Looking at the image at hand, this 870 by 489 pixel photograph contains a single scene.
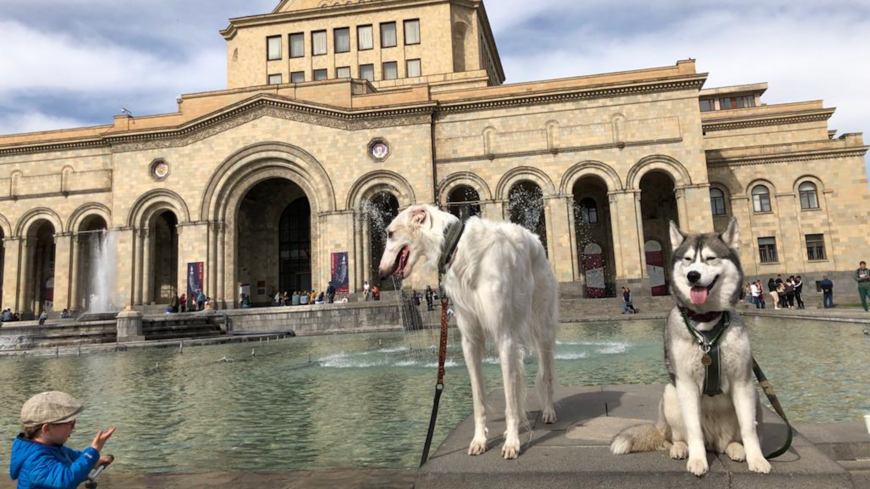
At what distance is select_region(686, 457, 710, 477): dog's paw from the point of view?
268 centimetres

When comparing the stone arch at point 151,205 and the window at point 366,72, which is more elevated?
the window at point 366,72

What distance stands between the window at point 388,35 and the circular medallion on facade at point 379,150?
1285 centimetres

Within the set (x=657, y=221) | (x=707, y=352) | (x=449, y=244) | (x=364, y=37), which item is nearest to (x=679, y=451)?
(x=707, y=352)

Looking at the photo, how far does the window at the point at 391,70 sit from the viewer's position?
40125 millimetres

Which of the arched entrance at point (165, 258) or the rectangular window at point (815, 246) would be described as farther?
the arched entrance at point (165, 258)

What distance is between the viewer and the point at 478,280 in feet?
11.8

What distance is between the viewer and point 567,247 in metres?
30.1

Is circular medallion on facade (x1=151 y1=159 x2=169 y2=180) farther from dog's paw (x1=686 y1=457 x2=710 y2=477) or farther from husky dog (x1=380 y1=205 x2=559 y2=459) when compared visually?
dog's paw (x1=686 y1=457 x2=710 y2=477)

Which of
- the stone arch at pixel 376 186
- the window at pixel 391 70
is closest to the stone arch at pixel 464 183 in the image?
the stone arch at pixel 376 186

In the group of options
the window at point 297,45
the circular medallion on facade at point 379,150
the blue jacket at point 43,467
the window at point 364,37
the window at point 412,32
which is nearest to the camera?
the blue jacket at point 43,467

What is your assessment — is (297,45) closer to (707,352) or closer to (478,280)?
(478,280)

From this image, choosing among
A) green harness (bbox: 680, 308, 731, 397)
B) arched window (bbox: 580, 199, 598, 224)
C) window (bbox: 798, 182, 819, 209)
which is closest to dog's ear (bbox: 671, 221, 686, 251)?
green harness (bbox: 680, 308, 731, 397)

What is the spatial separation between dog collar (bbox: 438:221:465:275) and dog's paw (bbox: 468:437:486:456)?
1134 millimetres

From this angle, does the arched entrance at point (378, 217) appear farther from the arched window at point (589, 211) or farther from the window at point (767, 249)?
the window at point (767, 249)
